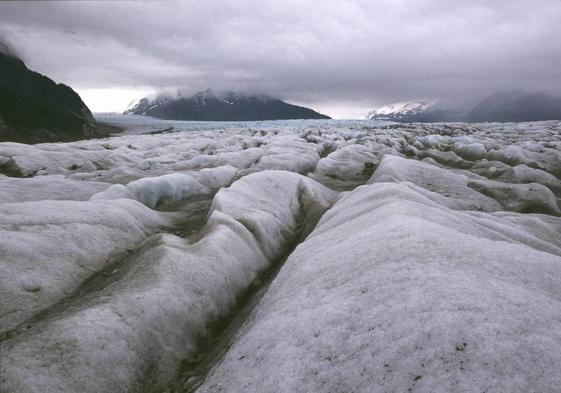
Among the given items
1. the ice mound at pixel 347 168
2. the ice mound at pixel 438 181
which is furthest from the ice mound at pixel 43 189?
the ice mound at pixel 438 181

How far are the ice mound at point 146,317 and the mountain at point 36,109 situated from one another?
329 ft

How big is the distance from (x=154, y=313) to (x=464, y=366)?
7.06 metres

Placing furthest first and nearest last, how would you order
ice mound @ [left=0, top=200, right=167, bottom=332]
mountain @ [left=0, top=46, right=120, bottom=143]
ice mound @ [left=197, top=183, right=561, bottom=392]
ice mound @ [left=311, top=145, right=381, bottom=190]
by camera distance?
mountain @ [left=0, top=46, right=120, bottom=143] → ice mound @ [left=311, top=145, right=381, bottom=190] → ice mound @ [left=0, top=200, right=167, bottom=332] → ice mound @ [left=197, top=183, right=561, bottom=392]

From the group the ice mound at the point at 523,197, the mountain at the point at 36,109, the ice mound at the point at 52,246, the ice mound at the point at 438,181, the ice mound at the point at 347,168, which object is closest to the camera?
the ice mound at the point at 52,246

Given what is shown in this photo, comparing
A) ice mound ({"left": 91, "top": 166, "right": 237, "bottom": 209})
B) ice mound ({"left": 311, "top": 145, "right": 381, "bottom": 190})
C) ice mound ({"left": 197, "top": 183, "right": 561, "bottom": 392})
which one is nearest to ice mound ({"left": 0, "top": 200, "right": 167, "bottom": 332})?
ice mound ({"left": 197, "top": 183, "right": 561, "bottom": 392})

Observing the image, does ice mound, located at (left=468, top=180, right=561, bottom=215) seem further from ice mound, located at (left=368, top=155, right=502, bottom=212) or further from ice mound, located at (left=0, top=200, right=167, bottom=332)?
ice mound, located at (left=0, top=200, right=167, bottom=332)

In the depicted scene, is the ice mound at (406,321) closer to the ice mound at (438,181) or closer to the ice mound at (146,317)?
the ice mound at (146,317)

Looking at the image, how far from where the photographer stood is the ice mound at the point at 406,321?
18.5 feet

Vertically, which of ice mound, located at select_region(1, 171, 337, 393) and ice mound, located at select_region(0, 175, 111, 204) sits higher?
ice mound, located at select_region(0, 175, 111, 204)

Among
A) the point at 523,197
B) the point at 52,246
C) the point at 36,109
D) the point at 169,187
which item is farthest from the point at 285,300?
the point at 36,109

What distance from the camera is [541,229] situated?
1683cm

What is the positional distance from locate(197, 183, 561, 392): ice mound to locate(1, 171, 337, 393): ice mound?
5.12ft

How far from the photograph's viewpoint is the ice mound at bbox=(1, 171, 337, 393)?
712cm

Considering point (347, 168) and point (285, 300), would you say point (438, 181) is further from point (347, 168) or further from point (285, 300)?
point (285, 300)
